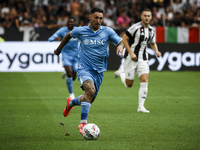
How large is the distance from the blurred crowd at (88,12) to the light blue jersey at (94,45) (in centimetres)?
1327

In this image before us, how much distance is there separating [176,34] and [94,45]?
1479cm

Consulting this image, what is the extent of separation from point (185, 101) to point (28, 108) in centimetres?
435

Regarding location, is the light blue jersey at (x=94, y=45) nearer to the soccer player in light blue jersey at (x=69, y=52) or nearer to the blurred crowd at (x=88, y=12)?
the soccer player in light blue jersey at (x=69, y=52)

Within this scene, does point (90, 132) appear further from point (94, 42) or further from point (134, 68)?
point (134, 68)

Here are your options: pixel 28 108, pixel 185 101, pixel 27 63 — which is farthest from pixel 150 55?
pixel 28 108

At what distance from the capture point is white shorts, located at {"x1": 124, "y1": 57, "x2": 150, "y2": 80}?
34.7ft

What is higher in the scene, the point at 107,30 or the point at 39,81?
the point at 107,30

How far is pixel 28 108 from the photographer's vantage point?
1094 cm

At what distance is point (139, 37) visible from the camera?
10.6 meters

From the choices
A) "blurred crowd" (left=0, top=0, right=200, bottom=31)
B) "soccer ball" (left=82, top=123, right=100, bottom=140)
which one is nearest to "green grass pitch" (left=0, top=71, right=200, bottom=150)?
"soccer ball" (left=82, top=123, right=100, bottom=140)

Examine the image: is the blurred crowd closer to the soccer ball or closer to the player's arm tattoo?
the player's arm tattoo

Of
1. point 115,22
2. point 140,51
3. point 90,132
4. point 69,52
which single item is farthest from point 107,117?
point 115,22

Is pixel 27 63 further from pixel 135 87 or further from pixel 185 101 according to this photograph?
pixel 185 101

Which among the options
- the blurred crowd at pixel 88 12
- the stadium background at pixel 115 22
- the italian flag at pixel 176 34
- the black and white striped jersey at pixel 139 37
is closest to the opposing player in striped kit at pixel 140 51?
the black and white striped jersey at pixel 139 37
